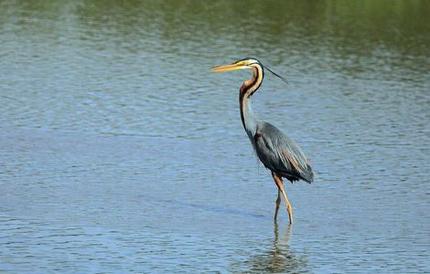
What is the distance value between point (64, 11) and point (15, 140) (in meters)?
10.1

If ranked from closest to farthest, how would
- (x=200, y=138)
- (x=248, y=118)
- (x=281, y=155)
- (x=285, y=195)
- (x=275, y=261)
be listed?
1. (x=275, y=261)
2. (x=285, y=195)
3. (x=281, y=155)
4. (x=248, y=118)
5. (x=200, y=138)

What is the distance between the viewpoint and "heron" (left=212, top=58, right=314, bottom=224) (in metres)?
11.9

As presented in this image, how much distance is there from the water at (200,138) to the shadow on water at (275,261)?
0.03 meters

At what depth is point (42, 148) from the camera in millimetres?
14102

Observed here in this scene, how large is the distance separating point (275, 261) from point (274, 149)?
5.19 feet

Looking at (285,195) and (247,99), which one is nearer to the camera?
(285,195)

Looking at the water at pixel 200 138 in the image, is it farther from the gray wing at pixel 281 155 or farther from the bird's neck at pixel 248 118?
the bird's neck at pixel 248 118

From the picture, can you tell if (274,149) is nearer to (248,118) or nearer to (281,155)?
(281,155)

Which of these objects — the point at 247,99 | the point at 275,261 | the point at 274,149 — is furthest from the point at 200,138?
the point at 275,261

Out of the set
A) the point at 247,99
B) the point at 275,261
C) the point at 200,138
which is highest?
the point at 247,99

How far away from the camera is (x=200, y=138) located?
15.1 meters

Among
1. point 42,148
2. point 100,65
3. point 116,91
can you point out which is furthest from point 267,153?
point 100,65

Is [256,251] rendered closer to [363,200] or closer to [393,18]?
[363,200]


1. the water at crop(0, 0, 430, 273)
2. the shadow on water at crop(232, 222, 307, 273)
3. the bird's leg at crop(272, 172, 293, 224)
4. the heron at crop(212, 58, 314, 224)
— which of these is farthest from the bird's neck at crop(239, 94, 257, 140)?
the shadow on water at crop(232, 222, 307, 273)
